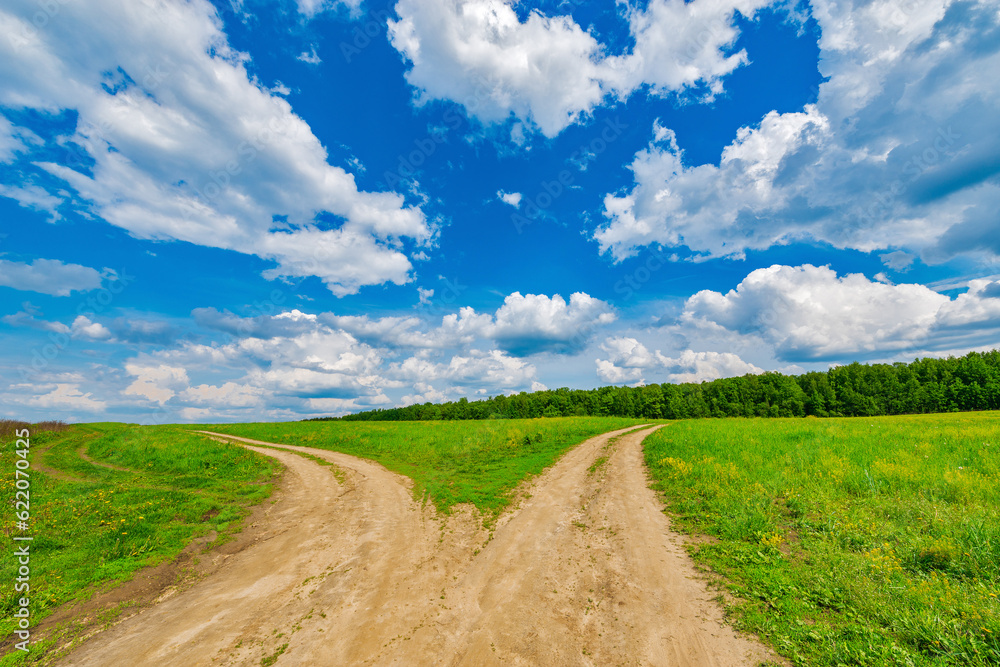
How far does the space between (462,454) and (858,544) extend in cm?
1998

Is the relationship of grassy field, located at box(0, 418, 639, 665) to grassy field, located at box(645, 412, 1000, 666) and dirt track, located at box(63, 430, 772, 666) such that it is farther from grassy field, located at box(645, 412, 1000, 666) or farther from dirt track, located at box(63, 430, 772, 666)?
grassy field, located at box(645, 412, 1000, 666)

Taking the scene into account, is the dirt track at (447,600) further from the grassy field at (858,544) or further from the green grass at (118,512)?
the green grass at (118,512)

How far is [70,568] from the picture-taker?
9.12 meters

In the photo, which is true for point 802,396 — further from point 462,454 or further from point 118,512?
point 118,512

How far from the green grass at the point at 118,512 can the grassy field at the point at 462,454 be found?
7175mm

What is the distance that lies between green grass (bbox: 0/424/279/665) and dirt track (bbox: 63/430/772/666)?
2237 mm

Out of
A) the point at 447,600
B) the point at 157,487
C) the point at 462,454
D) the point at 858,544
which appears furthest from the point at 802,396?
the point at 157,487

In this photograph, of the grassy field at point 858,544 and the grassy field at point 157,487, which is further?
the grassy field at point 157,487

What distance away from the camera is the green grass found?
8.62 m

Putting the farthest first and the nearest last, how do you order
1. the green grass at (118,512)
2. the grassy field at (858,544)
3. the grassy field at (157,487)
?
the grassy field at (157,487), the green grass at (118,512), the grassy field at (858,544)

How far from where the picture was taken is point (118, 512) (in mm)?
12703

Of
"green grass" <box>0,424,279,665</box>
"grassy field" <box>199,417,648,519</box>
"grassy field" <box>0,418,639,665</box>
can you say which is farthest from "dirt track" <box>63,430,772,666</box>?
"grassy field" <box>199,417,648,519</box>

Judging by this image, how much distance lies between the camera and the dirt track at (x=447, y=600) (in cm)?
607

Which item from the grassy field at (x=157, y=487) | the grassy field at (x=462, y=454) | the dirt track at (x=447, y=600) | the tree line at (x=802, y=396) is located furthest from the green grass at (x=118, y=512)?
the tree line at (x=802, y=396)
